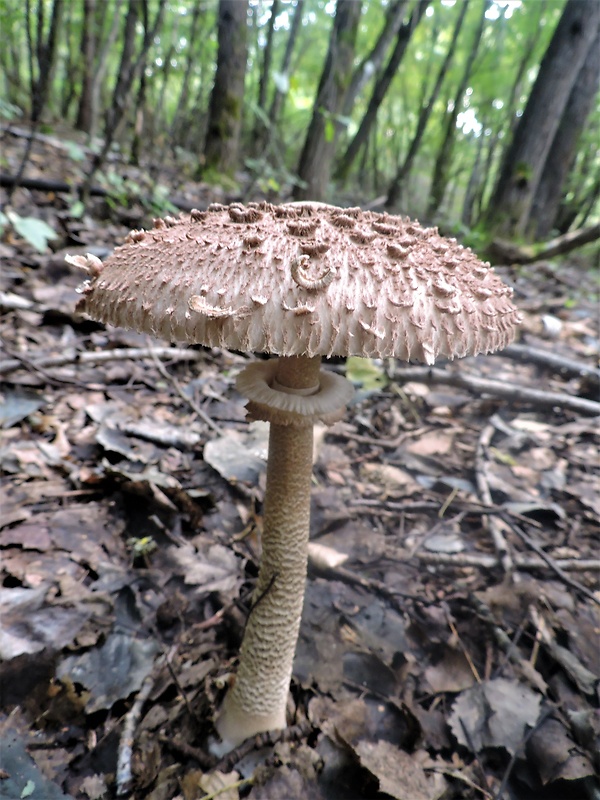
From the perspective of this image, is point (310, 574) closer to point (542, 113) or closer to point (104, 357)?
point (104, 357)

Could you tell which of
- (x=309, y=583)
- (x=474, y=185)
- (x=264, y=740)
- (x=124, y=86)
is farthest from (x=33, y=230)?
(x=474, y=185)

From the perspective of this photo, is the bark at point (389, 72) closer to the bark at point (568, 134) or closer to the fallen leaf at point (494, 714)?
the bark at point (568, 134)

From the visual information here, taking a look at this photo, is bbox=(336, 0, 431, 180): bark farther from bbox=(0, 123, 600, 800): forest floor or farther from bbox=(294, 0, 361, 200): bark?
bbox=(0, 123, 600, 800): forest floor

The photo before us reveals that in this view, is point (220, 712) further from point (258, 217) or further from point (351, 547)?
point (258, 217)

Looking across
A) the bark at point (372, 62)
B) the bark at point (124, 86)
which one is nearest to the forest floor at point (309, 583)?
the bark at point (124, 86)

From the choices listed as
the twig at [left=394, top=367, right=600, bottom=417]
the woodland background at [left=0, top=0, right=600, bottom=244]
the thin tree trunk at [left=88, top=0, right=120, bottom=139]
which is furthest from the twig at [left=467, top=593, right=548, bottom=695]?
the thin tree trunk at [left=88, top=0, right=120, bottom=139]
